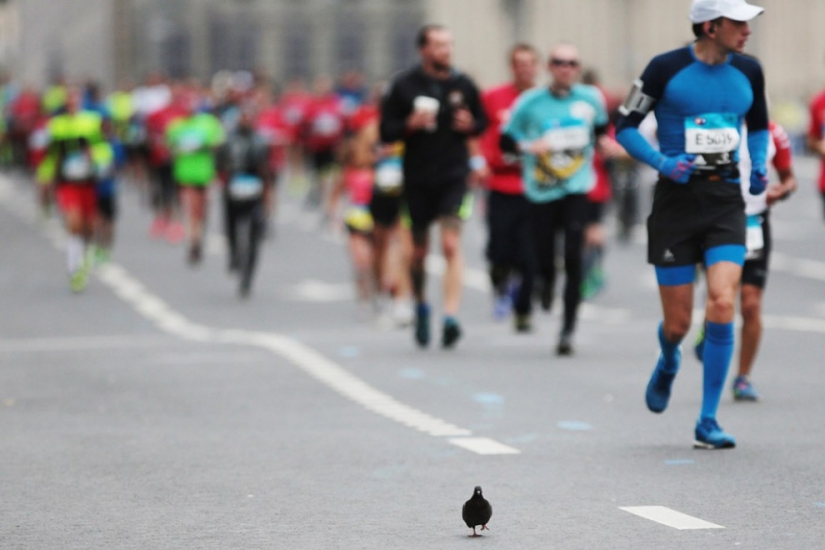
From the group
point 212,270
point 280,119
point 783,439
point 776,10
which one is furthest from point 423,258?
point 776,10

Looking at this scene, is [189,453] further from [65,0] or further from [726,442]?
[65,0]

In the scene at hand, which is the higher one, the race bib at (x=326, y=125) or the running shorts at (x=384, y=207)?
the running shorts at (x=384, y=207)

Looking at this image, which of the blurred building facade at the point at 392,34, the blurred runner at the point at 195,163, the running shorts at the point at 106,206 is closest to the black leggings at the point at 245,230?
the running shorts at the point at 106,206

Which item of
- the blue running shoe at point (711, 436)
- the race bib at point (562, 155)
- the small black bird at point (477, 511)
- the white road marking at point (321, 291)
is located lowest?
the white road marking at point (321, 291)

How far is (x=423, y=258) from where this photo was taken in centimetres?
1552

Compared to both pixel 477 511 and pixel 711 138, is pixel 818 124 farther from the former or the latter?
pixel 477 511

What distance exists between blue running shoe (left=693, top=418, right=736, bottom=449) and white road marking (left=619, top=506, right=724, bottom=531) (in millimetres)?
1670

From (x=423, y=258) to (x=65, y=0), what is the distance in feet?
401

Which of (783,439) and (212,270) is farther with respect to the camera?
(212,270)

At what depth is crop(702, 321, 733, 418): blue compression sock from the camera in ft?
31.2

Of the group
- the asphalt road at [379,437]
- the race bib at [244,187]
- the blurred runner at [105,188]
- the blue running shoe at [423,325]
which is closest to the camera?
the asphalt road at [379,437]

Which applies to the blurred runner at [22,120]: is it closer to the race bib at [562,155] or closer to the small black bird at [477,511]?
the race bib at [562,155]

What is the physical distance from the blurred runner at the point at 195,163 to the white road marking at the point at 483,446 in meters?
17.5

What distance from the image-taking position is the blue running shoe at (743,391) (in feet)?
38.6
